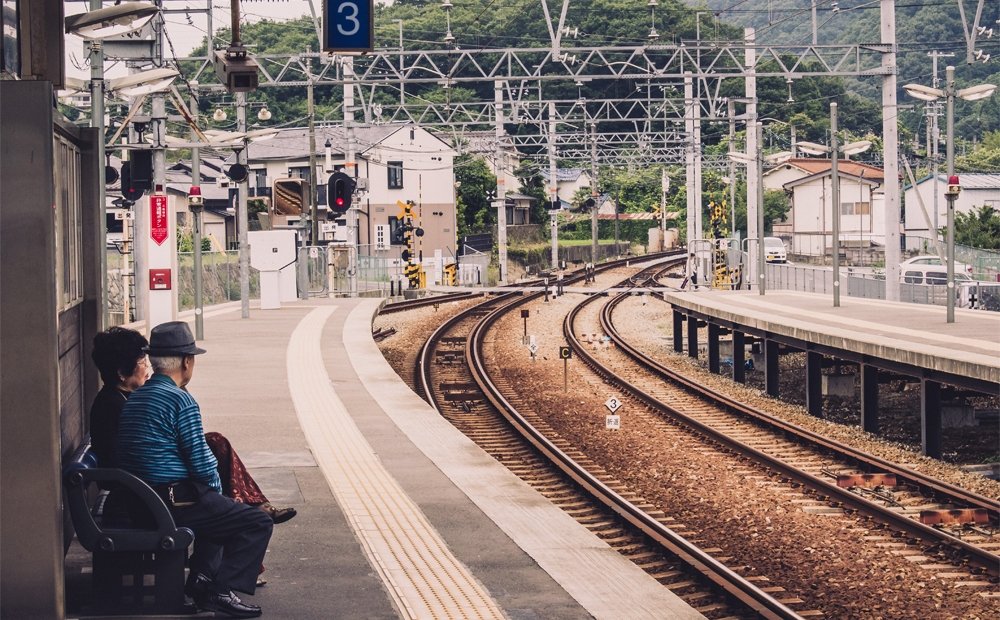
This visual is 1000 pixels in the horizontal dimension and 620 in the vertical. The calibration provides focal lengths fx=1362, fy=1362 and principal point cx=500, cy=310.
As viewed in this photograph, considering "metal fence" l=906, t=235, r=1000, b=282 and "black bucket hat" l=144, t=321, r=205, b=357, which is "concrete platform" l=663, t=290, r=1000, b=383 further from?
"black bucket hat" l=144, t=321, r=205, b=357

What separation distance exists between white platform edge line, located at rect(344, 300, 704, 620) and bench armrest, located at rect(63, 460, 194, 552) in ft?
7.45

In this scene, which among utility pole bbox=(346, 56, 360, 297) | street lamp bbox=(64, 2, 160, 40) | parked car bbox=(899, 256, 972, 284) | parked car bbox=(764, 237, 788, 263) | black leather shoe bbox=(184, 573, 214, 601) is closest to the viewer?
black leather shoe bbox=(184, 573, 214, 601)

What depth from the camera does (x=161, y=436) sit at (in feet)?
21.1

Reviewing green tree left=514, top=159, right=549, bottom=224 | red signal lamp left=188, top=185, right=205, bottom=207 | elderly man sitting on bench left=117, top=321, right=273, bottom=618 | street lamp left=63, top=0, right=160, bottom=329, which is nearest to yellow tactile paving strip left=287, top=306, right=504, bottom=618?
elderly man sitting on bench left=117, top=321, right=273, bottom=618

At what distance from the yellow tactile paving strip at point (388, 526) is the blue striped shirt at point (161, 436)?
4.48ft

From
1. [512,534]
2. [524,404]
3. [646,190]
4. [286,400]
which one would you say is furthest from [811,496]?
[646,190]

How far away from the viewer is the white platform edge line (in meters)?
7.63

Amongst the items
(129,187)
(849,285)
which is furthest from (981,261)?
(129,187)

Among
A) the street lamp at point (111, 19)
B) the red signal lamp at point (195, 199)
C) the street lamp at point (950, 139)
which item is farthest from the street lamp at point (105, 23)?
the street lamp at point (950, 139)

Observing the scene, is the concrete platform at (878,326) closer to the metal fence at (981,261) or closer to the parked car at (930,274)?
the metal fence at (981,261)

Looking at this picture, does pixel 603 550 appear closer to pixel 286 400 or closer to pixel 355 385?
pixel 286 400

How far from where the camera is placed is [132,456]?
21.2 ft

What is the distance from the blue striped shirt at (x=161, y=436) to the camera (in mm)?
6406

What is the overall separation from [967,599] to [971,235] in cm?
3669
